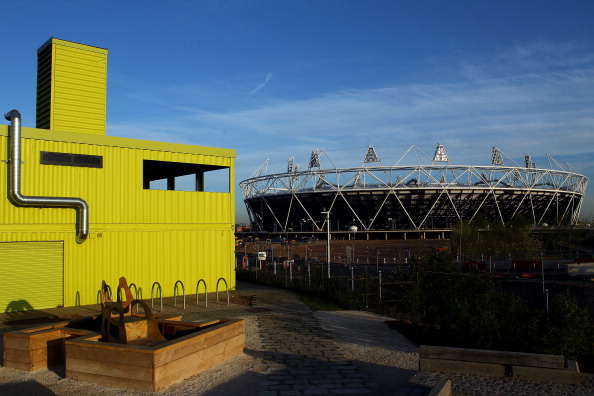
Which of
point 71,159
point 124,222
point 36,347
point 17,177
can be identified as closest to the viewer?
point 36,347

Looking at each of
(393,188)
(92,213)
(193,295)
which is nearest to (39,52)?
(92,213)

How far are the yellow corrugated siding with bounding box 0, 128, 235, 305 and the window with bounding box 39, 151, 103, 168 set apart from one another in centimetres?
13

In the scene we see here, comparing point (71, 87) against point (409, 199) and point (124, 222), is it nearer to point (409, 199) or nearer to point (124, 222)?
point (124, 222)

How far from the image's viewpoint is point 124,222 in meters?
17.4

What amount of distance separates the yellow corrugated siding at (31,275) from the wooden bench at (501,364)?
38.8ft

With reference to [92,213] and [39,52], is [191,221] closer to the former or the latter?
[92,213]

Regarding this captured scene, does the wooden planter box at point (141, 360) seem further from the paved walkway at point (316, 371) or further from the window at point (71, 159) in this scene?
the window at point (71, 159)

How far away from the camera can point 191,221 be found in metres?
19.2

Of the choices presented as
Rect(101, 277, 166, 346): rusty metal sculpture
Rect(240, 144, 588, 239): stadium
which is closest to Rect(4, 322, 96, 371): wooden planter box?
Rect(101, 277, 166, 346): rusty metal sculpture

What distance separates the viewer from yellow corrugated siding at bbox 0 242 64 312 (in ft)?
49.2

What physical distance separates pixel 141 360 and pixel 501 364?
5.54m

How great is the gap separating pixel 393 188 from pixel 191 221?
60575 millimetres

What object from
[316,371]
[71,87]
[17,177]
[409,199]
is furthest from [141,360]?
[409,199]

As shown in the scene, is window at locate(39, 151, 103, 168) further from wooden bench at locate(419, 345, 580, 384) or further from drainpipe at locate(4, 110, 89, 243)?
wooden bench at locate(419, 345, 580, 384)
